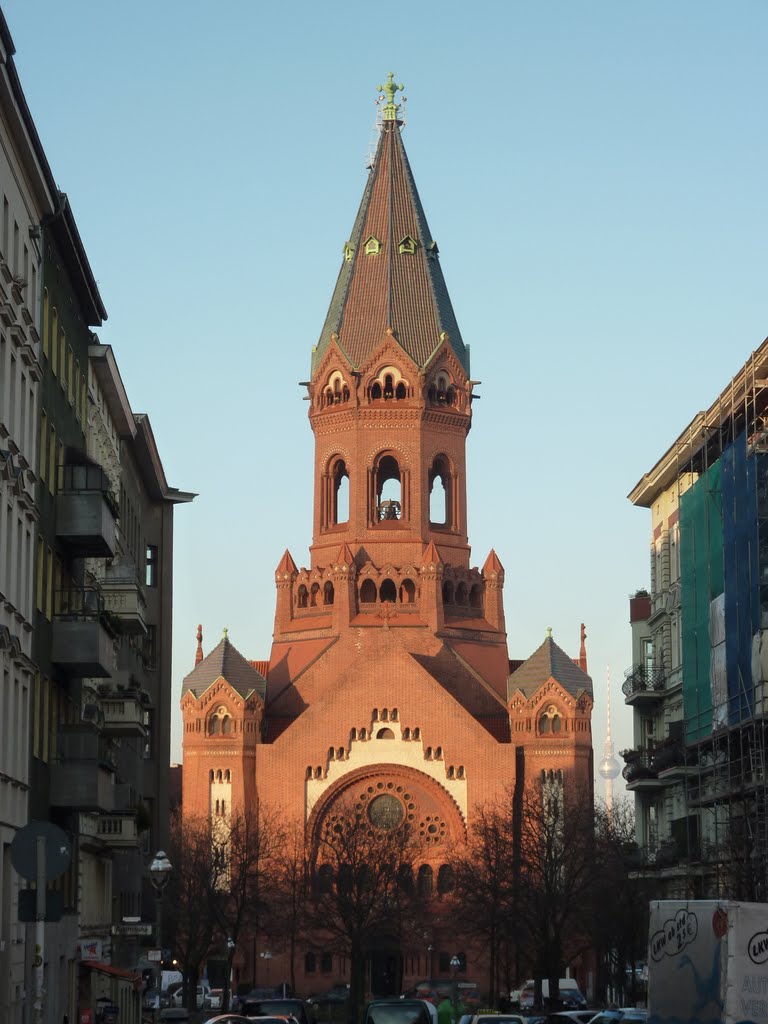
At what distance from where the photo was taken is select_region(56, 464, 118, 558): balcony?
117ft

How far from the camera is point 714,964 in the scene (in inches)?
1030

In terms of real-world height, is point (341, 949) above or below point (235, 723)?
below

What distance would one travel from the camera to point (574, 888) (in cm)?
7975

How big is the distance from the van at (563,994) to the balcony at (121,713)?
2791 cm

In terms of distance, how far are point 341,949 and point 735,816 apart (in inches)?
1798

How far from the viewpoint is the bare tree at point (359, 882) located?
300ft

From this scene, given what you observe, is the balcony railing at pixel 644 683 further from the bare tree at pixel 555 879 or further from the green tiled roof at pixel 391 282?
the green tiled roof at pixel 391 282

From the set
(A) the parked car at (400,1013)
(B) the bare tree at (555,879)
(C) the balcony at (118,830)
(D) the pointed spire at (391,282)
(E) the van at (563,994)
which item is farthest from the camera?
(D) the pointed spire at (391,282)

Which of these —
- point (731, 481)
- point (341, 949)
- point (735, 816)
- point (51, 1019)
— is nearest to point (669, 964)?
point (51, 1019)

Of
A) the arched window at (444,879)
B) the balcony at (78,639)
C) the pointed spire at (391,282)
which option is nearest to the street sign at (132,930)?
the balcony at (78,639)

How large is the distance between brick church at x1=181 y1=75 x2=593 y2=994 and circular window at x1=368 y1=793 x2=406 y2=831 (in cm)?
11

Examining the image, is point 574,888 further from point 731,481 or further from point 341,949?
point 731,481

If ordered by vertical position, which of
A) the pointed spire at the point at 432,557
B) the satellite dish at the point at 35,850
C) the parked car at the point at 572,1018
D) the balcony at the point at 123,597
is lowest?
the parked car at the point at 572,1018

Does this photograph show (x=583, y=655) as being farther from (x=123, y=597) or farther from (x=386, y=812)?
(x=123, y=597)
